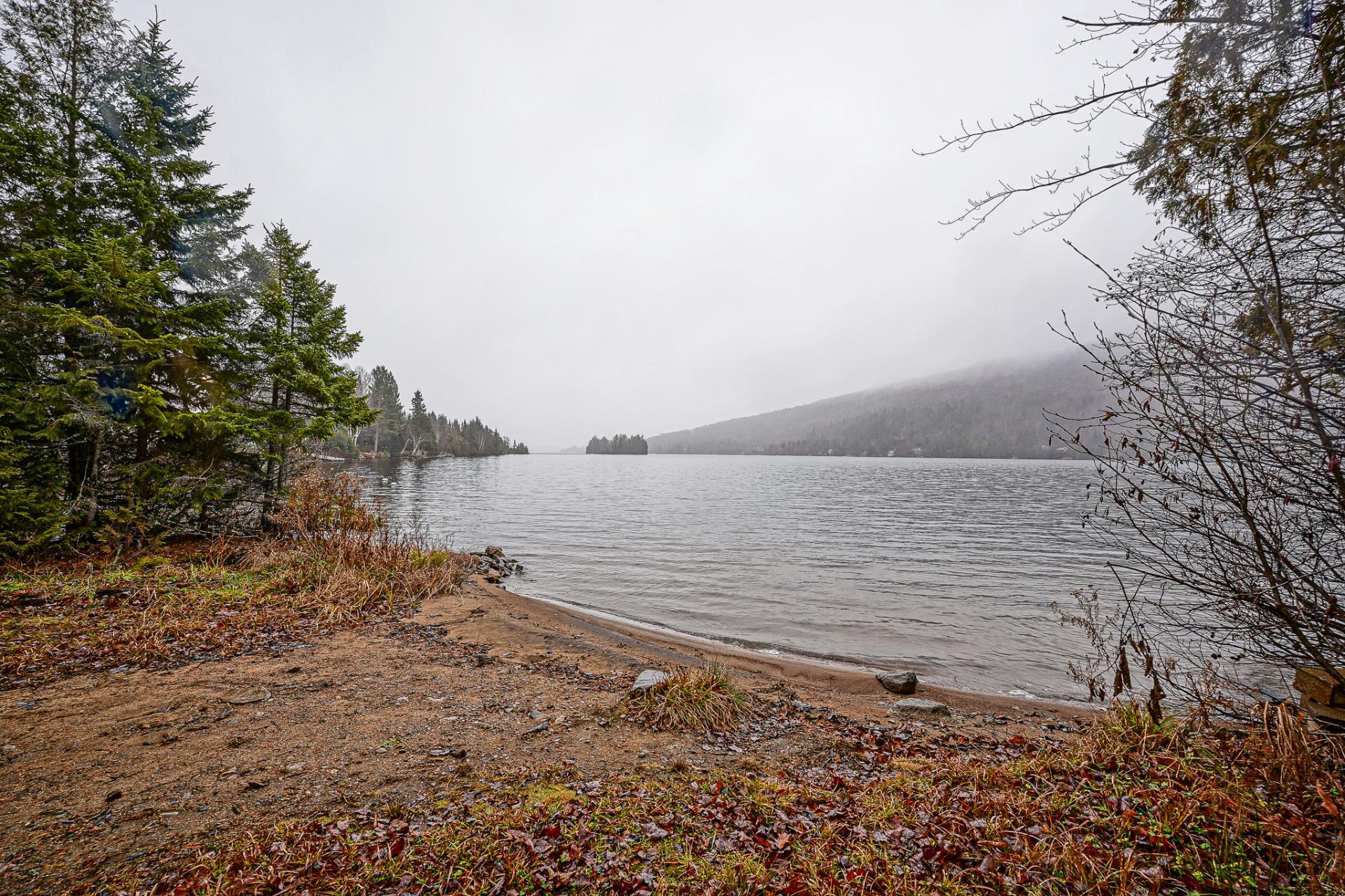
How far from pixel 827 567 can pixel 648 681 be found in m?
11.9

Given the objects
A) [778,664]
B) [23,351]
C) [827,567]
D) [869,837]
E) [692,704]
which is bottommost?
[778,664]

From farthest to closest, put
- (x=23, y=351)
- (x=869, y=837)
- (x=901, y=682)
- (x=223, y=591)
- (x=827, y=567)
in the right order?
(x=827, y=567) < (x=23, y=351) < (x=223, y=591) < (x=901, y=682) < (x=869, y=837)

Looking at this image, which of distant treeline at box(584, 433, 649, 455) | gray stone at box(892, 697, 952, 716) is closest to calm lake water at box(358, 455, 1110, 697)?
gray stone at box(892, 697, 952, 716)

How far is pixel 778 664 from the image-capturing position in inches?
363

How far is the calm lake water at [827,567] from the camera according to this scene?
34.1ft

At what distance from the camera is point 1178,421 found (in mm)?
3316

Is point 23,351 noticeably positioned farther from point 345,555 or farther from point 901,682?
point 901,682

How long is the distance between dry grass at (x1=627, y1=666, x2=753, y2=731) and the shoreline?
1524mm

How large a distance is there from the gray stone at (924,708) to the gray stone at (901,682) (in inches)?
30.4

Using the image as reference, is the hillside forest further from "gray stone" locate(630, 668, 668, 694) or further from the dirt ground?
"gray stone" locate(630, 668, 668, 694)

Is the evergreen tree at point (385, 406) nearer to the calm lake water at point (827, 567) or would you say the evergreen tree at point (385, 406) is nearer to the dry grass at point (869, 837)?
the calm lake water at point (827, 567)

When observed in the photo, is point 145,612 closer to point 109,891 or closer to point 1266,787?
point 109,891

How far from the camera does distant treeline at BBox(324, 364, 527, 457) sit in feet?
238

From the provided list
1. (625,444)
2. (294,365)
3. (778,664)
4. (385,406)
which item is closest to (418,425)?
(385,406)
